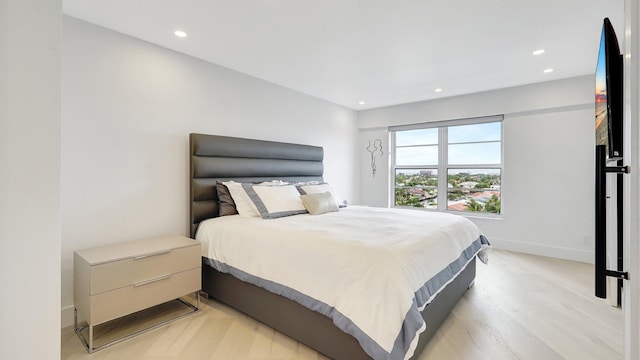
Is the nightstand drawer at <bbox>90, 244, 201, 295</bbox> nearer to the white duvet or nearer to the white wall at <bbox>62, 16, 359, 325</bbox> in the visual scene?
the white duvet

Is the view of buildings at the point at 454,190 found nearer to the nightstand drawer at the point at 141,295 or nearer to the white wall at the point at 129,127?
the white wall at the point at 129,127

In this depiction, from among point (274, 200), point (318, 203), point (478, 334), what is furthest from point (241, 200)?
point (478, 334)

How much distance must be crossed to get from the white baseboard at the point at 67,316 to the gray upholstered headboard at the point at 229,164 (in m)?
1.05

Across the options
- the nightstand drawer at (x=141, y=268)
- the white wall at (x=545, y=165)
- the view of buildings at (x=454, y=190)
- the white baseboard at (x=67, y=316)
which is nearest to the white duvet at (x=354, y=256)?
the nightstand drawer at (x=141, y=268)

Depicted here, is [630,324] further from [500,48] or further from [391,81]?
[391,81]

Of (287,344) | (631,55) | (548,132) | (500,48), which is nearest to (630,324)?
(631,55)

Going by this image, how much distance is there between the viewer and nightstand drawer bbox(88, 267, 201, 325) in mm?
1932

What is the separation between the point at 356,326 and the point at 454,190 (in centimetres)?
402

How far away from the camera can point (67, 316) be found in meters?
2.27

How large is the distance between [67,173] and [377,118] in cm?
464

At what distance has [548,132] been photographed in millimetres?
3996

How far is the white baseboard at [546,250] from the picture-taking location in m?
3.79

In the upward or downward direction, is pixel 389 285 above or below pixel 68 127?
below

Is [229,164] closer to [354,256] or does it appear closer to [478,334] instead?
[354,256]
